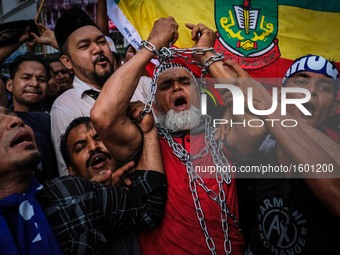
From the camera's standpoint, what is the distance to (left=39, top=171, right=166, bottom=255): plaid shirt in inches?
73.5

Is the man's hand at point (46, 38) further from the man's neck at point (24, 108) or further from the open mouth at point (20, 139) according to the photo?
the open mouth at point (20, 139)

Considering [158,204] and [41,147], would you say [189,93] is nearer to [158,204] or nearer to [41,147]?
[158,204]

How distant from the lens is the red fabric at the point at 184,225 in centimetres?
209

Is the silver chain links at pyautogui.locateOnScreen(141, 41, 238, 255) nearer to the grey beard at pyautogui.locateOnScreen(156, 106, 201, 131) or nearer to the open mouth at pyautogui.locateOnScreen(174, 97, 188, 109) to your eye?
the grey beard at pyautogui.locateOnScreen(156, 106, 201, 131)

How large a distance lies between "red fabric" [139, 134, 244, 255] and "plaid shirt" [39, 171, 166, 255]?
0.08 m

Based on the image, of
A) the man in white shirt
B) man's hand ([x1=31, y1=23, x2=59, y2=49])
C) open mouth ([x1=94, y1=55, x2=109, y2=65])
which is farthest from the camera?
man's hand ([x1=31, y1=23, x2=59, y2=49])

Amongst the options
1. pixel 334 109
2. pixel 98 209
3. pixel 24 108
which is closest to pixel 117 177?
pixel 98 209

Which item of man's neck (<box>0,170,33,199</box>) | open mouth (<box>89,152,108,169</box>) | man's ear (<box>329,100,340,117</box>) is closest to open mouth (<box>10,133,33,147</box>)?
man's neck (<box>0,170,33,199</box>)

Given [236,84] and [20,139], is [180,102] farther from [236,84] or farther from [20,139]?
[20,139]

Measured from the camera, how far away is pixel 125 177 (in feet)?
7.09

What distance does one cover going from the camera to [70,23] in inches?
124

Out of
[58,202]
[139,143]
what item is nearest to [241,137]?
[139,143]

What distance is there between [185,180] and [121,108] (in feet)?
1.82

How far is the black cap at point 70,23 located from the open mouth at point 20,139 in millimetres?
1314
